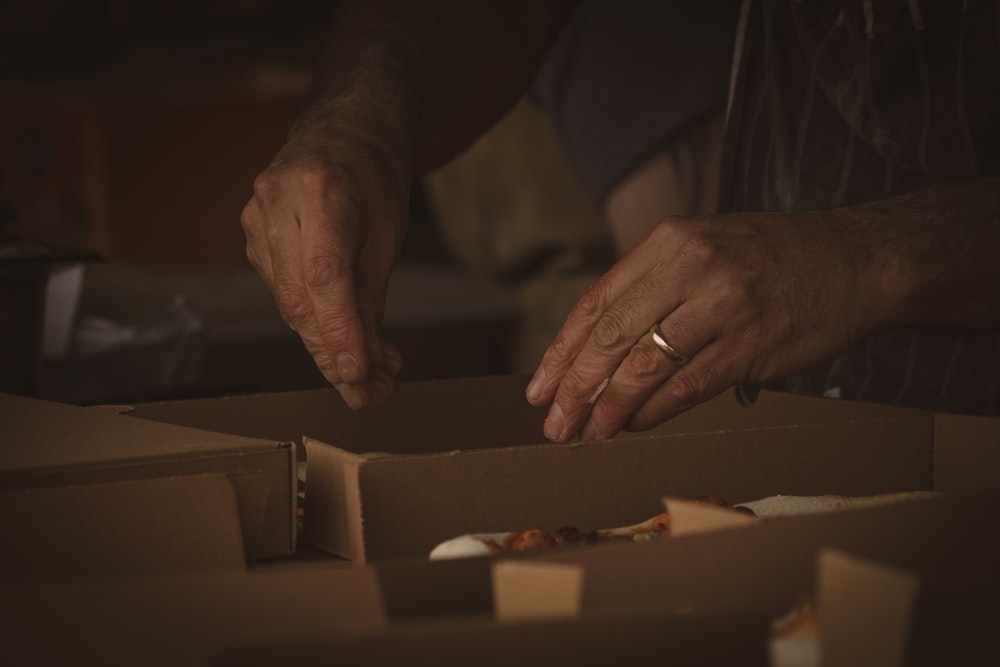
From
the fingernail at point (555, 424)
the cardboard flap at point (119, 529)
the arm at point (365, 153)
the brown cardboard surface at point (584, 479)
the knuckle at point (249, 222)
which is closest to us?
the cardboard flap at point (119, 529)

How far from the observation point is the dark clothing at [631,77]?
1937 mm

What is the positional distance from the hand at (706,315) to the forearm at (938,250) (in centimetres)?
2

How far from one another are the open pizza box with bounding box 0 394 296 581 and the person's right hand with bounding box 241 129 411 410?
31 cm

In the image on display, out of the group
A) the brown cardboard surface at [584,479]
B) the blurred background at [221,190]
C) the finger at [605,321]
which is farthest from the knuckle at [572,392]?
the blurred background at [221,190]

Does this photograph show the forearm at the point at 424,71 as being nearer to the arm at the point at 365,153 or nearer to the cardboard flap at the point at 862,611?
the arm at the point at 365,153

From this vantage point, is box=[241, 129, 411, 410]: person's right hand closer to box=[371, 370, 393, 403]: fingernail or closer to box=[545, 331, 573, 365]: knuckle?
box=[371, 370, 393, 403]: fingernail

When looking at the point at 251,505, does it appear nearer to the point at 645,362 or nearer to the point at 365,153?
the point at 645,362

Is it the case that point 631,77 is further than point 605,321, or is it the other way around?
point 631,77

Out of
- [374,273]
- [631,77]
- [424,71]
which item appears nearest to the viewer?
[374,273]

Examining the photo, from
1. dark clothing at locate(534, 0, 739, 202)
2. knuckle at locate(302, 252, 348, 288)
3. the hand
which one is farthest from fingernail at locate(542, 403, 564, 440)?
dark clothing at locate(534, 0, 739, 202)

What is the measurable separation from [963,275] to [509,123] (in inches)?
81.3

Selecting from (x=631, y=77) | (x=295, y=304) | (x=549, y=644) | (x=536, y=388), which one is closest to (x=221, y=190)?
(x=631, y=77)

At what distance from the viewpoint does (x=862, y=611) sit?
1.56 ft

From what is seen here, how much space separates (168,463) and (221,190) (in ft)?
11.0
